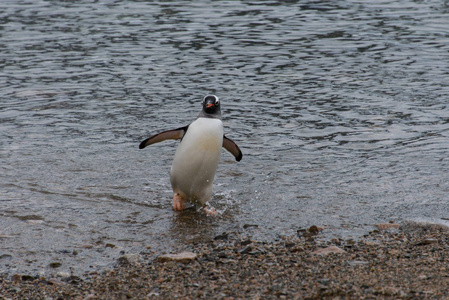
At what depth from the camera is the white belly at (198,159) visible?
6.57 m

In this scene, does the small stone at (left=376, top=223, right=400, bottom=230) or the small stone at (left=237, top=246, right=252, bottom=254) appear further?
the small stone at (left=376, top=223, right=400, bottom=230)

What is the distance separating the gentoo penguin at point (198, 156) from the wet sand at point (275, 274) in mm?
1253

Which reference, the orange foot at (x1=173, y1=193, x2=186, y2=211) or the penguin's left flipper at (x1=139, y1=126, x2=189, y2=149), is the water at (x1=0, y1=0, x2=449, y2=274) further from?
the penguin's left flipper at (x1=139, y1=126, x2=189, y2=149)

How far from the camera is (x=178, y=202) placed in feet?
21.6

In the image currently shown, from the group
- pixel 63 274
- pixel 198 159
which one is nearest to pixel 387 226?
pixel 198 159

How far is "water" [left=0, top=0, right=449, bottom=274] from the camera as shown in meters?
6.03

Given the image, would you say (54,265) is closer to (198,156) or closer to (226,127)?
(198,156)

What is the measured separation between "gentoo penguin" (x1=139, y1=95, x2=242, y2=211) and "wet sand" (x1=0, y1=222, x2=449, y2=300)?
4.11 ft

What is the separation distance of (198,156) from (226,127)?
301cm

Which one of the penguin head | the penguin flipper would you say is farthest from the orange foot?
the penguin head

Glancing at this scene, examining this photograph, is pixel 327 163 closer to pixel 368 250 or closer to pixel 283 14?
pixel 368 250

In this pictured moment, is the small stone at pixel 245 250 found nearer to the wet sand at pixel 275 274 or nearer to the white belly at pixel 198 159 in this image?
the wet sand at pixel 275 274

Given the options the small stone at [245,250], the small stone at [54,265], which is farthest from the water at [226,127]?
the small stone at [245,250]

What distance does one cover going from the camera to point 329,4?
22.0m
